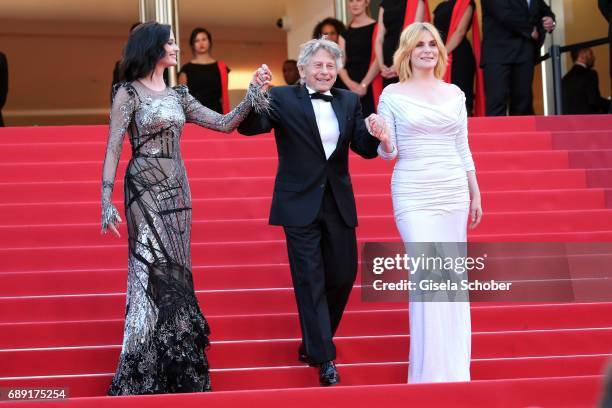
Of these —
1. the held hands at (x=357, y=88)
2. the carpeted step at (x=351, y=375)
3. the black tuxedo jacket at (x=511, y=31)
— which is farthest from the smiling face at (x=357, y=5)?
the carpeted step at (x=351, y=375)

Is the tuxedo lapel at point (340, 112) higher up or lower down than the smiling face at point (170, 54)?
lower down

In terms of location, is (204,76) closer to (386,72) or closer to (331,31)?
(331,31)

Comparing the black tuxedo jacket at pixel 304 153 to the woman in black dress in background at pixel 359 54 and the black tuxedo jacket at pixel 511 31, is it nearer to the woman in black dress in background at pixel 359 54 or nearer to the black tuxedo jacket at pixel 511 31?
the black tuxedo jacket at pixel 511 31

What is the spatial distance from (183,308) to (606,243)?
3542 millimetres

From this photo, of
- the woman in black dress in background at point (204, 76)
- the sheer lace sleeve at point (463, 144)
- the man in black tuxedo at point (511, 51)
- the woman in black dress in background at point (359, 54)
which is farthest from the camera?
the woman in black dress in background at point (204, 76)

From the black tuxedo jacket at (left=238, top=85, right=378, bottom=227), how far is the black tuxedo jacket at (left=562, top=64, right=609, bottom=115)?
724cm

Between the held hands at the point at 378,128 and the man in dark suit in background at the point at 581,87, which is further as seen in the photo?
the man in dark suit in background at the point at 581,87

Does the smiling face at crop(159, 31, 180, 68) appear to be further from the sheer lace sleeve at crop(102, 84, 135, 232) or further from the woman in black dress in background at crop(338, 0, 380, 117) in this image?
the woman in black dress in background at crop(338, 0, 380, 117)

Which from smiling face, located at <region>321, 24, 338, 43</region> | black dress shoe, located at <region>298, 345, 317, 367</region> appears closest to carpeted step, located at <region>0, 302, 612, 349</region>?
black dress shoe, located at <region>298, 345, 317, 367</region>

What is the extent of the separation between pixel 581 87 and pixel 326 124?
7465 millimetres

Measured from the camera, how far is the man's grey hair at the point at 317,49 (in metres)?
6.09

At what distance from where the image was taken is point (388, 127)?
596cm

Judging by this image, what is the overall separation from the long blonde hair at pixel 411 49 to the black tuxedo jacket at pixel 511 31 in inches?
174

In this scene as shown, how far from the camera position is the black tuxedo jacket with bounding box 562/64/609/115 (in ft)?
42.4
